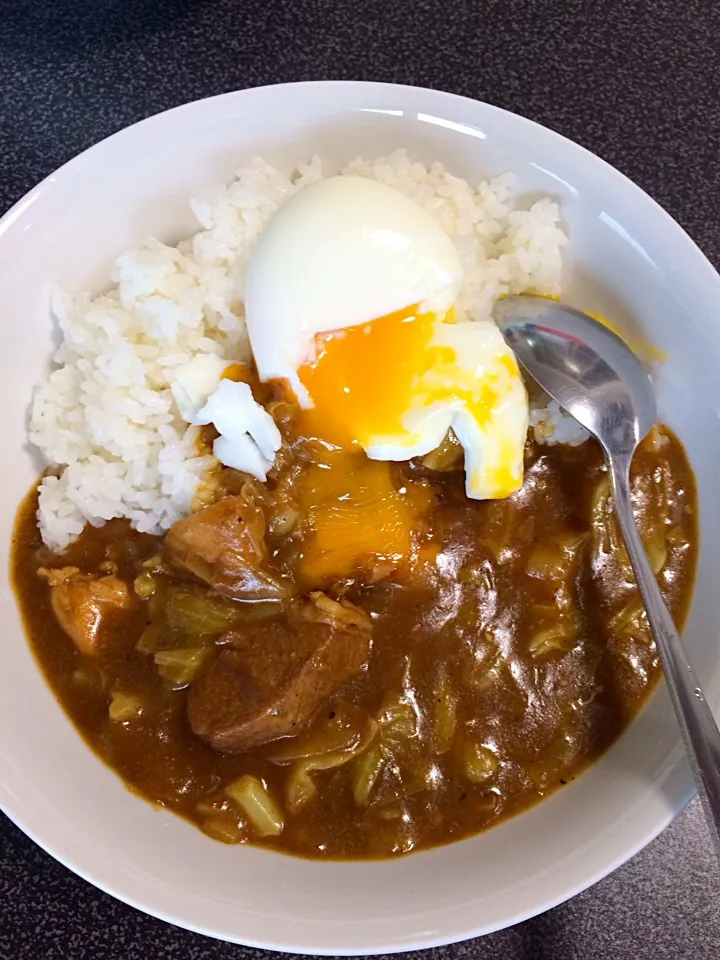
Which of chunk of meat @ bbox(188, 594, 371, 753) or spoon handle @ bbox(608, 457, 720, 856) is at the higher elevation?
spoon handle @ bbox(608, 457, 720, 856)

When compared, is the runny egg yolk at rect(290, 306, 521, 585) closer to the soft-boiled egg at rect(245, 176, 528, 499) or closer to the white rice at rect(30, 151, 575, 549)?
the soft-boiled egg at rect(245, 176, 528, 499)

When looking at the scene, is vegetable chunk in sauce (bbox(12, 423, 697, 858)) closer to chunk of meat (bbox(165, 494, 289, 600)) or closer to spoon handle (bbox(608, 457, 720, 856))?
chunk of meat (bbox(165, 494, 289, 600))

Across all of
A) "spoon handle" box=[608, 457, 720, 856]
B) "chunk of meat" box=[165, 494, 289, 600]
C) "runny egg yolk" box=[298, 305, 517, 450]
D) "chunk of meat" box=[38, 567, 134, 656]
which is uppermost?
"runny egg yolk" box=[298, 305, 517, 450]

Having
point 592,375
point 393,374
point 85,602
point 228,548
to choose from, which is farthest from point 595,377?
point 85,602

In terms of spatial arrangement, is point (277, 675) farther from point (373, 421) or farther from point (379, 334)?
point (379, 334)

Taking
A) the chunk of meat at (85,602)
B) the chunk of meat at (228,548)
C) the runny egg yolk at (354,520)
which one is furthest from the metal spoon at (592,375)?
the chunk of meat at (85,602)

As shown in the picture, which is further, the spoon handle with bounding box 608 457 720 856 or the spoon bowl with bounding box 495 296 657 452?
the spoon bowl with bounding box 495 296 657 452

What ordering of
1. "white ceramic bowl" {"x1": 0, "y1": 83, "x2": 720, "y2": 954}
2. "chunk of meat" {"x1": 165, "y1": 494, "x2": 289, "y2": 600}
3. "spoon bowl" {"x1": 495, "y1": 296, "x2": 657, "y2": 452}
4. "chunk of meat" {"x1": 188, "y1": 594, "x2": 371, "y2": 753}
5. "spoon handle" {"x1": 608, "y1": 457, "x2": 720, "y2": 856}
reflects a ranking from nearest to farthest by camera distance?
"spoon handle" {"x1": 608, "y1": 457, "x2": 720, "y2": 856}
"white ceramic bowl" {"x1": 0, "y1": 83, "x2": 720, "y2": 954}
"chunk of meat" {"x1": 188, "y1": 594, "x2": 371, "y2": 753}
"chunk of meat" {"x1": 165, "y1": 494, "x2": 289, "y2": 600}
"spoon bowl" {"x1": 495, "y1": 296, "x2": 657, "y2": 452}

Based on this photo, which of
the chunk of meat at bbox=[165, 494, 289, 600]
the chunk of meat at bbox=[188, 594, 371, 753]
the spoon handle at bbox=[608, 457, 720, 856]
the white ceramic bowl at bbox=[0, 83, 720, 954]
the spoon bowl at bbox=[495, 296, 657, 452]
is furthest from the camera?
the spoon bowl at bbox=[495, 296, 657, 452]

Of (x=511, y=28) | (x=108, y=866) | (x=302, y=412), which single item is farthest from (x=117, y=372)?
(x=511, y=28)

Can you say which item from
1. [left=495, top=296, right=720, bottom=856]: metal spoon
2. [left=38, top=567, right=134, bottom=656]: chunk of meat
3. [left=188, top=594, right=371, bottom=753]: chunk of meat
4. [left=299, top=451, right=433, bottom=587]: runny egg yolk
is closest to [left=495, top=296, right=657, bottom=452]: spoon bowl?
[left=495, top=296, right=720, bottom=856]: metal spoon
